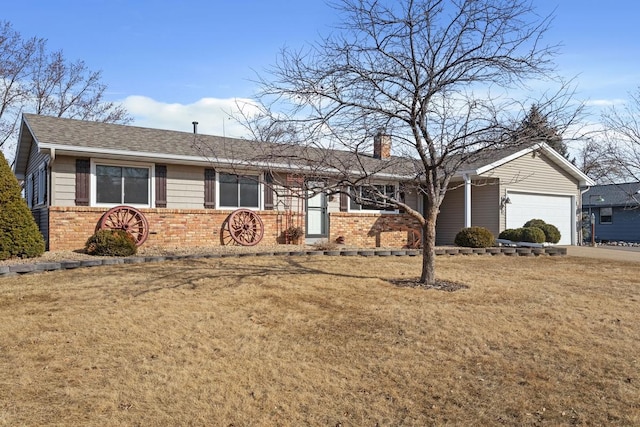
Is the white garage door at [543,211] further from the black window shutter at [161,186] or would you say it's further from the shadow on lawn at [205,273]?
the black window shutter at [161,186]

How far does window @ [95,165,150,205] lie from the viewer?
12195 mm

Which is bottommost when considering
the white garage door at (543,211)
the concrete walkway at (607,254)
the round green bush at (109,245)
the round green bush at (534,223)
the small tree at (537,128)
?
the concrete walkway at (607,254)

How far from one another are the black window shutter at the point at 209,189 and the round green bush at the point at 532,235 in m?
10.3

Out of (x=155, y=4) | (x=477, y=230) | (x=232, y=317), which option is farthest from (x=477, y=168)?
(x=232, y=317)

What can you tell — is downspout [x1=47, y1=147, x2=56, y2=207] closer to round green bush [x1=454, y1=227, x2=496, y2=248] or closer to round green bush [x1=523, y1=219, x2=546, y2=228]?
round green bush [x1=454, y1=227, x2=496, y2=248]

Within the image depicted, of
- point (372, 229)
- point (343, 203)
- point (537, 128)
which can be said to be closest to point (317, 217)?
point (343, 203)

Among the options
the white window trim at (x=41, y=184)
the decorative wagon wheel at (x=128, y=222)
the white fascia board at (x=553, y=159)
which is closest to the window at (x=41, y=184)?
the white window trim at (x=41, y=184)

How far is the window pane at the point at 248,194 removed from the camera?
14.1 m

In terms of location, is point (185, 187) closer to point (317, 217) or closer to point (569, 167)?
point (317, 217)

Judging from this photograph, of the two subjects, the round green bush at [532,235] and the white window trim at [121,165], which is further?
the round green bush at [532,235]

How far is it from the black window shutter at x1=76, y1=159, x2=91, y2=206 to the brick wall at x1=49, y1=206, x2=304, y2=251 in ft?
0.81

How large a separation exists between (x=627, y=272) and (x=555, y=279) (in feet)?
7.93

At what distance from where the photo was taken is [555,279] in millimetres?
8906

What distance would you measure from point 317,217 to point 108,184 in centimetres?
621
